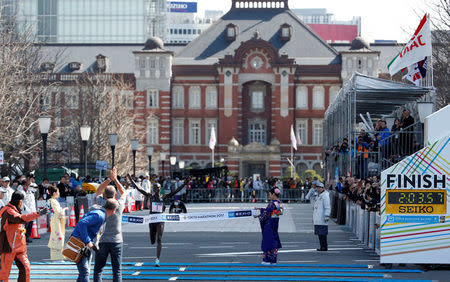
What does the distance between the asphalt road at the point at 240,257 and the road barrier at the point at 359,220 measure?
28 centimetres

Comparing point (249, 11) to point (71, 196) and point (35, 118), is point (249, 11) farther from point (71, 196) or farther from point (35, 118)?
point (71, 196)

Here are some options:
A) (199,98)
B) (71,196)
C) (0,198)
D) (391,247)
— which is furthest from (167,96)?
(391,247)

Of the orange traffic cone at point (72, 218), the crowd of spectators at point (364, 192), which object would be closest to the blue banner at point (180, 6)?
the orange traffic cone at point (72, 218)

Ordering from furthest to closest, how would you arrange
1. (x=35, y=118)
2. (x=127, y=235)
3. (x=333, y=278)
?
(x=35, y=118) < (x=127, y=235) < (x=333, y=278)

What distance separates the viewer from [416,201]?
54.1 feet

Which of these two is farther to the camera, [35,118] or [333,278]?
[35,118]

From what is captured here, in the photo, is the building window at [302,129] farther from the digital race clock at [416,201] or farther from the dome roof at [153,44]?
the digital race clock at [416,201]

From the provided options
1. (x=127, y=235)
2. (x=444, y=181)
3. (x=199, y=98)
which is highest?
(x=199, y=98)

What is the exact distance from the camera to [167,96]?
77.4 metres

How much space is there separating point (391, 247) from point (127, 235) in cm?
1094

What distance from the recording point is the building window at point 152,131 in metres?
77.8

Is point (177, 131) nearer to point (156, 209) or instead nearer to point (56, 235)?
point (56, 235)

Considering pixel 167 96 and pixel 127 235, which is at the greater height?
pixel 167 96

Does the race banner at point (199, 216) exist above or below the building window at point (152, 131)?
below
